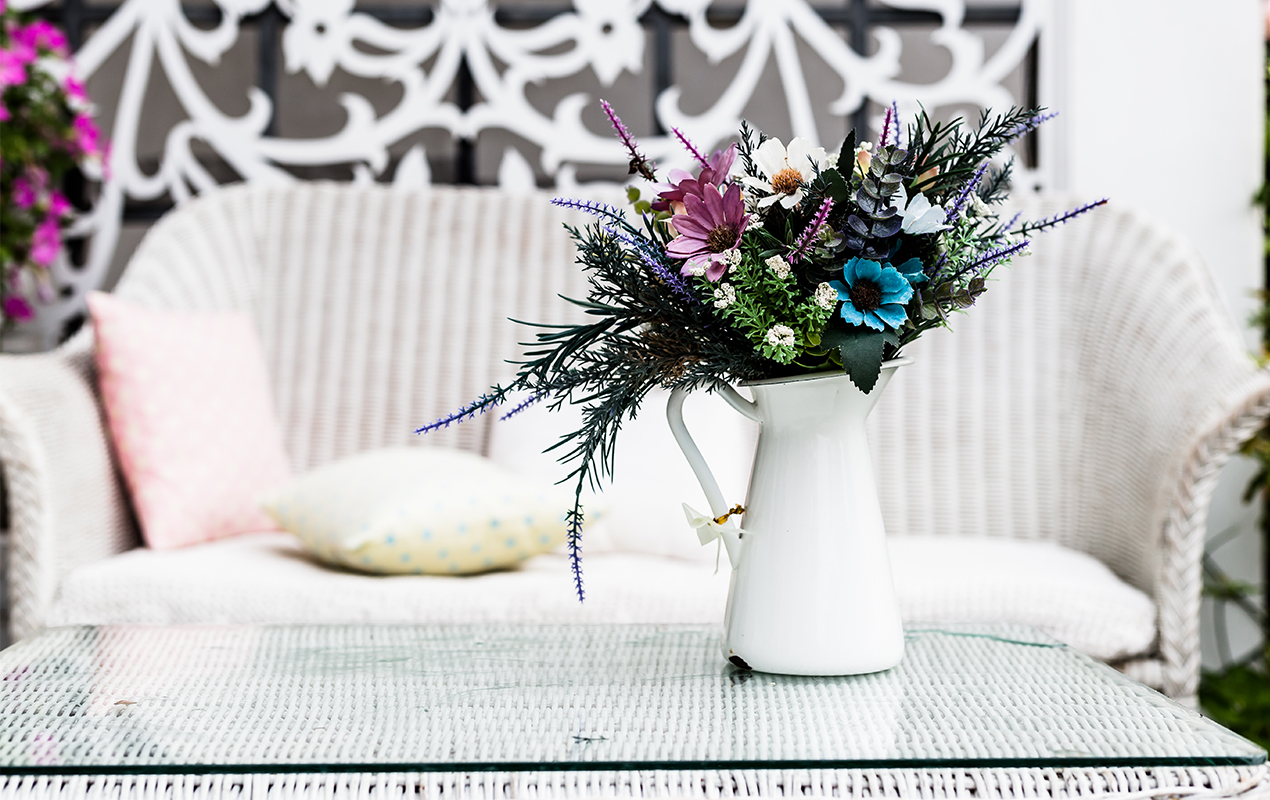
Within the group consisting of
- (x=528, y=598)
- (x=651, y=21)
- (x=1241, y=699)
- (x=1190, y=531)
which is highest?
(x=651, y=21)

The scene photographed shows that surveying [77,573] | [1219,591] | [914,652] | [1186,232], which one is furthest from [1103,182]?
[77,573]

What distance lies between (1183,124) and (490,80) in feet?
4.25

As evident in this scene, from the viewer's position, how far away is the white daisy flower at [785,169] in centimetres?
78

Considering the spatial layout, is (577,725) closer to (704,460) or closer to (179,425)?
(704,460)

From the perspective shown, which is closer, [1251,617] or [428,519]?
[428,519]

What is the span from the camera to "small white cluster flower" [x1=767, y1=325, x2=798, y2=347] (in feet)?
2.50

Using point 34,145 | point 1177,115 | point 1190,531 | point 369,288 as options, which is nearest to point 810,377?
point 1190,531

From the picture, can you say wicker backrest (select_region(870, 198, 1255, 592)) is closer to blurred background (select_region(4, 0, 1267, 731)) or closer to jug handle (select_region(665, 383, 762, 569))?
blurred background (select_region(4, 0, 1267, 731))

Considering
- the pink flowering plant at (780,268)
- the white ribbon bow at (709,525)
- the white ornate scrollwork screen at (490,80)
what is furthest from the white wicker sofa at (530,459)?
the pink flowering plant at (780,268)

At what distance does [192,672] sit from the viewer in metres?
0.90

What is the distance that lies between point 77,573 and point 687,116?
1330 millimetres

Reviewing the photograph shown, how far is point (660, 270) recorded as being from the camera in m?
0.80

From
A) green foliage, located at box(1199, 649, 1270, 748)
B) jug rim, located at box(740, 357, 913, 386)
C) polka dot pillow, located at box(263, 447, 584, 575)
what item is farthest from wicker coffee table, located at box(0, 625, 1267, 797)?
green foliage, located at box(1199, 649, 1270, 748)

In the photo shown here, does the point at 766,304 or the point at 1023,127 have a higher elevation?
the point at 1023,127
